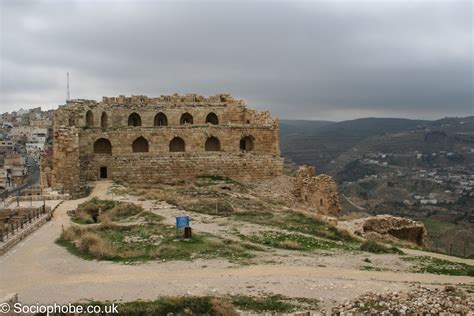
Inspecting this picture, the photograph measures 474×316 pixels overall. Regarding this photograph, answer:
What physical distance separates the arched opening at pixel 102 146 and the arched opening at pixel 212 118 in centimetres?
813

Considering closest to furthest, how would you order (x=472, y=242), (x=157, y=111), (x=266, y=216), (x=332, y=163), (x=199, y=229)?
(x=199, y=229)
(x=266, y=216)
(x=157, y=111)
(x=472, y=242)
(x=332, y=163)

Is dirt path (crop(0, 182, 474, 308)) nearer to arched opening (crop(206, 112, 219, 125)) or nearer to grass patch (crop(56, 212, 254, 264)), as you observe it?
grass patch (crop(56, 212, 254, 264))

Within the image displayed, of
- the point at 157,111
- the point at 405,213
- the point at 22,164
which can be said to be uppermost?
the point at 157,111

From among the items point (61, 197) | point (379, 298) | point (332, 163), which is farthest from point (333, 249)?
point (332, 163)

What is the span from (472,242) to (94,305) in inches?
1530

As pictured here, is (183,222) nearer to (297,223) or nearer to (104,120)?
(297,223)

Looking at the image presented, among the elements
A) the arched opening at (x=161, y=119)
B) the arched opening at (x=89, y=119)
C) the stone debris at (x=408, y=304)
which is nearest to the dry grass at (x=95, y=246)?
the stone debris at (x=408, y=304)

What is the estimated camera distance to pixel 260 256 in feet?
49.3

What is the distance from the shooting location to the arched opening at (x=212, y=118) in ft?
126

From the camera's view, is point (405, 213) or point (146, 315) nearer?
point (146, 315)

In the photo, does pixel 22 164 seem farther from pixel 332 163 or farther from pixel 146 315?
pixel 332 163

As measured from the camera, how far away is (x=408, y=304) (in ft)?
31.5

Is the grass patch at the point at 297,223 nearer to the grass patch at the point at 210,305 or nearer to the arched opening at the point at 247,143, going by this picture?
the grass patch at the point at 210,305

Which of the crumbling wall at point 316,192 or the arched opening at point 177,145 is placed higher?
the arched opening at point 177,145
